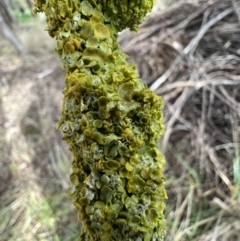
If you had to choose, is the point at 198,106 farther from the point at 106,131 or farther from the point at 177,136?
the point at 106,131

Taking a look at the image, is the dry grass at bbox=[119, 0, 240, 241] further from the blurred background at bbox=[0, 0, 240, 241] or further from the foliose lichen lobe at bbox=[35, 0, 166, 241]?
the foliose lichen lobe at bbox=[35, 0, 166, 241]

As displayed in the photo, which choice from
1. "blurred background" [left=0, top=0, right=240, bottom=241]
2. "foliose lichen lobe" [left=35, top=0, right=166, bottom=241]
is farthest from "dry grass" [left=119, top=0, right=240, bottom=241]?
"foliose lichen lobe" [left=35, top=0, right=166, bottom=241]

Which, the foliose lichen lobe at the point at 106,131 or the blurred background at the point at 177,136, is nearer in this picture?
the foliose lichen lobe at the point at 106,131

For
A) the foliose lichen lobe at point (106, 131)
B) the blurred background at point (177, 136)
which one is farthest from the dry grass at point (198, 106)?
the foliose lichen lobe at point (106, 131)

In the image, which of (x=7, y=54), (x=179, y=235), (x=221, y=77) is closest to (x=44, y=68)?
(x=7, y=54)

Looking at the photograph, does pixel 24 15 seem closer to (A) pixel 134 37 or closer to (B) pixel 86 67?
(A) pixel 134 37

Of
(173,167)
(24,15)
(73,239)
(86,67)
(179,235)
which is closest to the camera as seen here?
(86,67)

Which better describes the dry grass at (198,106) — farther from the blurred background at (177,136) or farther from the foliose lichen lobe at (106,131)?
the foliose lichen lobe at (106,131)
